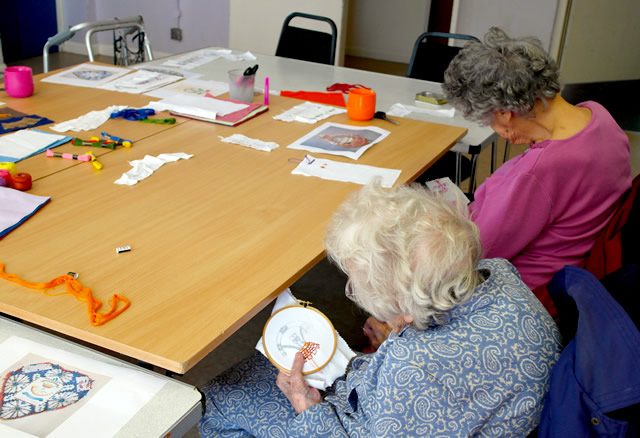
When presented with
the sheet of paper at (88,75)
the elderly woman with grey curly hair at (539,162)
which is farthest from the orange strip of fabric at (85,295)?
the sheet of paper at (88,75)

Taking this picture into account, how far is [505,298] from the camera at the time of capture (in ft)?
3.60

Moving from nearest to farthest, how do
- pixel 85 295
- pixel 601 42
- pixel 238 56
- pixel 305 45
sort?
pixel 85 295 → pixel 238 56 → pixel 305 45 → pixel 601 42

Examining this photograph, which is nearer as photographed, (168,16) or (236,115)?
(236,115)

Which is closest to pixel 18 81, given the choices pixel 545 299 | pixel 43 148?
pixel 43 148

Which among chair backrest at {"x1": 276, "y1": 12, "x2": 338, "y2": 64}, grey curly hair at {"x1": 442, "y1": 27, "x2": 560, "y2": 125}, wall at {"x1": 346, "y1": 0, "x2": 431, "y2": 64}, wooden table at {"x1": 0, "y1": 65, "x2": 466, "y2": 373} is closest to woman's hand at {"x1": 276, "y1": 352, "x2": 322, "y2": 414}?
wooden table at {"x1": 0, "y1": 65, "x2": 466, "y2": 373}

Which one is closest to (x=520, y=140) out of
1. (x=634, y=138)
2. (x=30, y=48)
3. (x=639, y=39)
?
(x=634, y=138)

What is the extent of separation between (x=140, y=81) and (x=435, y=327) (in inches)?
79.2

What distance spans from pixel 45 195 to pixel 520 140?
1312mm

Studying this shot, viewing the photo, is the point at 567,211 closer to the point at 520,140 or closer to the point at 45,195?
the point at 520,140

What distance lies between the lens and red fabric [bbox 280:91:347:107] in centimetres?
265

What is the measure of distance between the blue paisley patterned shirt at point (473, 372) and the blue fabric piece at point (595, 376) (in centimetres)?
6

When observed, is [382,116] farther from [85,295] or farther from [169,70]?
[85,295]

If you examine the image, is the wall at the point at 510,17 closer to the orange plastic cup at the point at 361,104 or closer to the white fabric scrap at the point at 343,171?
the orange plastic cup at the point at 361,104

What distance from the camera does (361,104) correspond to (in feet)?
7.74
